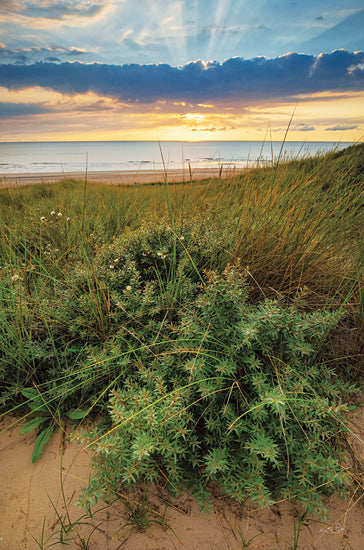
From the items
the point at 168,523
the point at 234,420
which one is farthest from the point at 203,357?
the point at 168,523

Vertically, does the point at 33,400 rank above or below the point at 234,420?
below

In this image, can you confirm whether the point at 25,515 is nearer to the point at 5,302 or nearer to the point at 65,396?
the point at 65,396

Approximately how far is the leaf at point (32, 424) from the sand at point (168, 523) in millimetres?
284

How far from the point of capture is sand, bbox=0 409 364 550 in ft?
4.59

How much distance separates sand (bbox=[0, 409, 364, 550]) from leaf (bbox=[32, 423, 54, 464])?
149mm

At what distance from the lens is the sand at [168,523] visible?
4.59 feet

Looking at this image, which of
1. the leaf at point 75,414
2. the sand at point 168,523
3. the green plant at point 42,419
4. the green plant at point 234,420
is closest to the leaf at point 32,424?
the green plant at point 42,419

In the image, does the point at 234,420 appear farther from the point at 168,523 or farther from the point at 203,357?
the point at 168,523

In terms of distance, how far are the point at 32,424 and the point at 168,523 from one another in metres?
1.00

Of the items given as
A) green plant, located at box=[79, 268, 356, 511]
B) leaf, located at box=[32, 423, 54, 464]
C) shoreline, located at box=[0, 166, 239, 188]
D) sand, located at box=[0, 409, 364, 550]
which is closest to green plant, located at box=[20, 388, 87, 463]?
leaf, located at box=[32, 423, 54, 464]

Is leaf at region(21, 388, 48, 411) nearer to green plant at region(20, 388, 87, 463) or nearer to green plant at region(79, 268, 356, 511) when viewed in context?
green plant at region(20, 388, 87, 463)

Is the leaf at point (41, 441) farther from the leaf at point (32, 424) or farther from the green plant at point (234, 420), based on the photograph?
the green plant at point (234, 420)

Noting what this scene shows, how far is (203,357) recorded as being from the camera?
175 centimetres

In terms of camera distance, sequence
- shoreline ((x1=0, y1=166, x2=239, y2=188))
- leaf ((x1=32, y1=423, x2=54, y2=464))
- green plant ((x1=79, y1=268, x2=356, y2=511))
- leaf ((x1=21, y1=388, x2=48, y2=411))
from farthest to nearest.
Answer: shoreline ((x1=0, y1=166, x2=239, y2=188)), leaf ((x1=21, y1=388, x2=48, y2=411)), leaf ((x1=32, y1=423, x2=54, y2=464)), green plant ((x1=79, y1=268, x2=356, y2=511))
